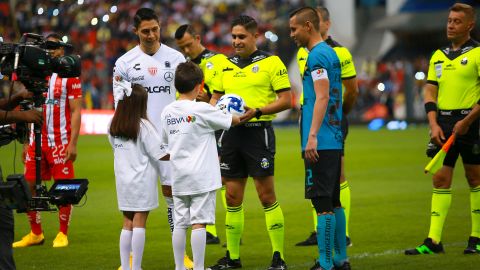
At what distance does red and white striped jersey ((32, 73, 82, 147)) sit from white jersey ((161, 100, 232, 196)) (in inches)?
138

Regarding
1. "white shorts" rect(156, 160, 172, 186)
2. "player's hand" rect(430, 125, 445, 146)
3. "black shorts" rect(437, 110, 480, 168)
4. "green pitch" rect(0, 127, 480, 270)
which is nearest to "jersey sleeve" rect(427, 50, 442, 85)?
"black shorts" rect(437, 110, 480, 168)

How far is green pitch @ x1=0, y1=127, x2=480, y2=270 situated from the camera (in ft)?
33.1

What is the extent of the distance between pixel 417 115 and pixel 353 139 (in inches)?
319

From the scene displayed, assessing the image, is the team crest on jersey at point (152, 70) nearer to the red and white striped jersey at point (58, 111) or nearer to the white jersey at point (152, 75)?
the white jersey at point (152, 75)

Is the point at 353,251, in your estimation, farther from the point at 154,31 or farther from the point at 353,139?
the point at 353,139

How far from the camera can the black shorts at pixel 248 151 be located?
9.81 metres

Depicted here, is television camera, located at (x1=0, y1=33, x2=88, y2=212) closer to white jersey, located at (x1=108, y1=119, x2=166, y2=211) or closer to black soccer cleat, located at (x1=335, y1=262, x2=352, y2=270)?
white jersey, located at (x1=108, y1=119, x2=166, y2=211)

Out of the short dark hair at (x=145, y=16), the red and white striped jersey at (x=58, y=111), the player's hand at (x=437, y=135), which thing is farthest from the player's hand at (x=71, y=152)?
the player's hand at (x=437, y=135)

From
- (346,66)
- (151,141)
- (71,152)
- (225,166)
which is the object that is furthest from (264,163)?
(71,152)

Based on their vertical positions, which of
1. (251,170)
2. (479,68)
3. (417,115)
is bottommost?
(417,115)

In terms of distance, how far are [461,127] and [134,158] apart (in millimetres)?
3444

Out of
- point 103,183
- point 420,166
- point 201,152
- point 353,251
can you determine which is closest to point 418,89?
point 420,166

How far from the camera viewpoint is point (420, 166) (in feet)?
68.1

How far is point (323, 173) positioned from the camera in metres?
8.75
